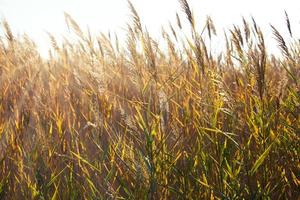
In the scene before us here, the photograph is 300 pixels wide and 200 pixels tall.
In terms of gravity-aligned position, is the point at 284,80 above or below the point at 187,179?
above

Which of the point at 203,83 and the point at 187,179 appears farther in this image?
the point at 203,83

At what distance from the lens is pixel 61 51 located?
10.3 feet

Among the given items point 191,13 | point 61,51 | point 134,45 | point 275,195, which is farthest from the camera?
point 61,51

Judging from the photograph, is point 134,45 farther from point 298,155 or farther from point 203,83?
point 298,155

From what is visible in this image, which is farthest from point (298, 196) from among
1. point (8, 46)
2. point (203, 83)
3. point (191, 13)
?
point (8, 46)

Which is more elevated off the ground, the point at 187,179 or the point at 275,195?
the point at 187,179

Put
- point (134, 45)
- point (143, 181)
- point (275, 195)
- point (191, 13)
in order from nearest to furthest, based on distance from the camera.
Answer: point (143, 181) → point (275, 195) → point (191, 13) → point (134, 45)

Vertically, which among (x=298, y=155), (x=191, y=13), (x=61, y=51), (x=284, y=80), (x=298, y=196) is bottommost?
(x=298, y=196)

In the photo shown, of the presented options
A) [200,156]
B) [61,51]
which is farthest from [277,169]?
[61,51]

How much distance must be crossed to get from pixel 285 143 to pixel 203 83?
35cm

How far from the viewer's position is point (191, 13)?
4.80ft

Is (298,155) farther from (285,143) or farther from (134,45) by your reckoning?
(134,45)

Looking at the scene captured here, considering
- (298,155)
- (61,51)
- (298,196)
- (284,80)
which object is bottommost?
(298,196)

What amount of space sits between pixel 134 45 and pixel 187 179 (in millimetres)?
673
